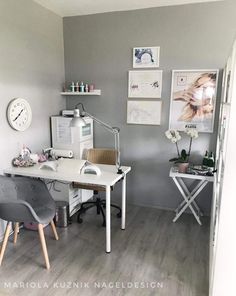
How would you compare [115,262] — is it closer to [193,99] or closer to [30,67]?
[193,99]

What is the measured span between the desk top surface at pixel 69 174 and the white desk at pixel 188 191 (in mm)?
693

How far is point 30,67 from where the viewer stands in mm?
3105

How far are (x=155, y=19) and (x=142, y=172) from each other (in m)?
2.06

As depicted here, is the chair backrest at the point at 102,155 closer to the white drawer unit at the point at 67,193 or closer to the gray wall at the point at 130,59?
the gray wall at the point at 130,59

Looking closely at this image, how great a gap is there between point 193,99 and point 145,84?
26.4 inches

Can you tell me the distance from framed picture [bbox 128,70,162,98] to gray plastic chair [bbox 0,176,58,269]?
178 centimetres

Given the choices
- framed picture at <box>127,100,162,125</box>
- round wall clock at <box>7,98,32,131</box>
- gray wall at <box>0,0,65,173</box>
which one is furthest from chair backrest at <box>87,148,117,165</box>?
round wall clock at <box>7,98,32,131</box>

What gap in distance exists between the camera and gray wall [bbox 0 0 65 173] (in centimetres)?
274

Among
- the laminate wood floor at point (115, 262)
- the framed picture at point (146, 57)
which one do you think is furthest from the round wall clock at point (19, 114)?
the framed picture at point (146, 57)

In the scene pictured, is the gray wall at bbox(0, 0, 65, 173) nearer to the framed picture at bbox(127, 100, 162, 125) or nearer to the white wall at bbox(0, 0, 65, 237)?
the white wall at bbox(0, 0, 65, 237)

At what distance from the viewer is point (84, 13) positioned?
11.4 feet

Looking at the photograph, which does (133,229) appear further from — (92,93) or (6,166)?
(92,93)

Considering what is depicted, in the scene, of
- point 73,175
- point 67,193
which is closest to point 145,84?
point 73,175

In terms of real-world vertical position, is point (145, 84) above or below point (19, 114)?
above
